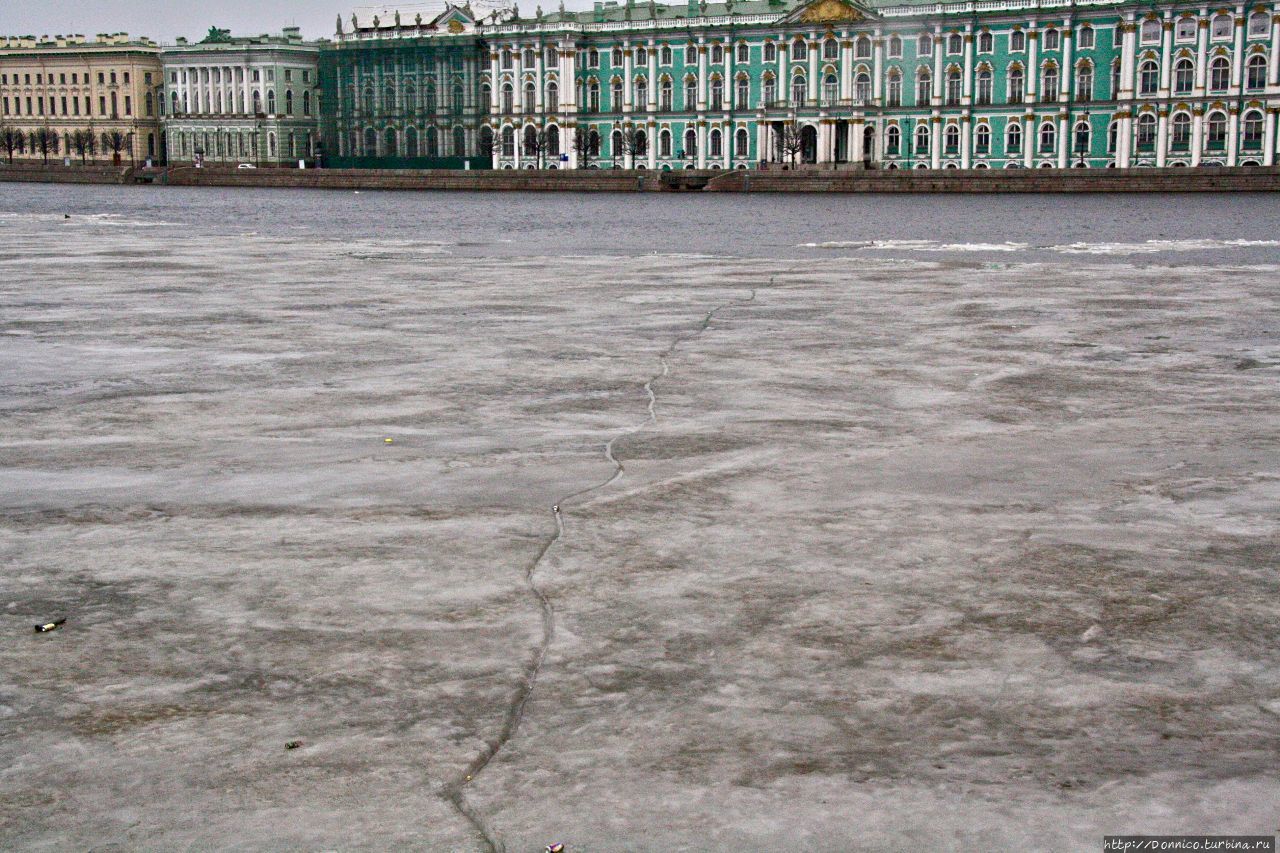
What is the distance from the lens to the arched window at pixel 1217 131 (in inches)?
3438

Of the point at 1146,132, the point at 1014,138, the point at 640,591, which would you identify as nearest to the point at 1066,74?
the point at 1014,138

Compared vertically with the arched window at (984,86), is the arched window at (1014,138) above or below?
below

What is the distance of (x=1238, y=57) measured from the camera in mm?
86188

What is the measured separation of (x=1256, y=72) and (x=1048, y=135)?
12244mm

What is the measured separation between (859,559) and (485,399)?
3305 millimetres

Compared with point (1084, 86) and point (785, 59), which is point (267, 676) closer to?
point (1084, 86)

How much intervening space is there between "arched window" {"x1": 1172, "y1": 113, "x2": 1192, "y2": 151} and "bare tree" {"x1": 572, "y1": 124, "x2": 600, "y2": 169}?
3884 cm

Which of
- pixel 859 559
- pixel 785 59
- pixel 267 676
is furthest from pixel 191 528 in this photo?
pixel 785 59

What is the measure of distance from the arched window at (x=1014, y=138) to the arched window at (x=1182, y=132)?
29.8 ft

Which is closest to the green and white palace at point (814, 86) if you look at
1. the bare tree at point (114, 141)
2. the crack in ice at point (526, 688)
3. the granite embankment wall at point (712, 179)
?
the granite embankment wall at point (712, 179)

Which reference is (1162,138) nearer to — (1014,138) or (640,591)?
(1014,138)

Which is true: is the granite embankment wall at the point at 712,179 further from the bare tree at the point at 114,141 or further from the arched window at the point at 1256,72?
the bare tree at the point at 114,141

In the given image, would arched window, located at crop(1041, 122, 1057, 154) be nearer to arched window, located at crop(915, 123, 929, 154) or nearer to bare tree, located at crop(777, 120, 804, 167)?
arched window, located at crop(915, 123, 929, 154)

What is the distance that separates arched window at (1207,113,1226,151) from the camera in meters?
87.3
